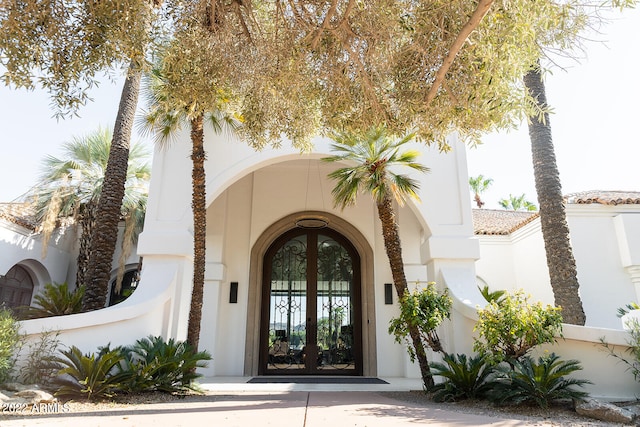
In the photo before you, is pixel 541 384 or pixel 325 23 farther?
pixel 541 384

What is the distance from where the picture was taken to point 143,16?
4.71 metres

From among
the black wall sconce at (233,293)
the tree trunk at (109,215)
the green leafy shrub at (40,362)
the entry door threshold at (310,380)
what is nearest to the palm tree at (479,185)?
the entry door threshold at (310,380)

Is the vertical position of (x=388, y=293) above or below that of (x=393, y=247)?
below

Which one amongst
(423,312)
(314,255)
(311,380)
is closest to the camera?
(423,312)

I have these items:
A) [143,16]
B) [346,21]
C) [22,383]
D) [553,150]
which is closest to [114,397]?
[22,383]

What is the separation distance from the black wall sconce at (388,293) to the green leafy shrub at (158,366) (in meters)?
5.17

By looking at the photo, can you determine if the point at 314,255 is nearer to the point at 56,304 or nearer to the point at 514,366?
the point at 56,304

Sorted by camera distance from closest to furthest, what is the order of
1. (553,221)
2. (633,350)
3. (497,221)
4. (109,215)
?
(633,350), (553,221), (109,215), (497,221)

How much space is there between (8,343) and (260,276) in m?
5.83

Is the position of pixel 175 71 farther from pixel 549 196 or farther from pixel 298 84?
pixel 549 196

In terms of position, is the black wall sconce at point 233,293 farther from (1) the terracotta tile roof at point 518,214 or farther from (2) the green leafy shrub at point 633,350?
(2) the green leafy shrub at point 633,350

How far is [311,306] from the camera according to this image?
36.5 ft

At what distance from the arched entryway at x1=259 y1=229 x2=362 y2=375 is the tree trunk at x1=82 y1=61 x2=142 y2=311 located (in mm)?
3937

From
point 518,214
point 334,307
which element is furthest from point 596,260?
point 334,307
